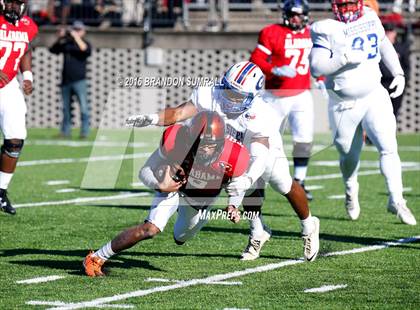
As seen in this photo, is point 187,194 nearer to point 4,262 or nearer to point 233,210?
point 233,210

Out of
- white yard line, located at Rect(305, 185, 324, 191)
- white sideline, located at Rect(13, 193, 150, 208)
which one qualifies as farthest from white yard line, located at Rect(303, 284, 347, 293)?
white yard line, located at Rect(305, 185, 324, 191)

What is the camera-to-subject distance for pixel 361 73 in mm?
8828

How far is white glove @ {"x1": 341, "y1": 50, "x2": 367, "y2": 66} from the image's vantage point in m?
8.72

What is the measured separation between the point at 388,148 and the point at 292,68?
102 inches

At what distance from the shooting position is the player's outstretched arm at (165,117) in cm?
640

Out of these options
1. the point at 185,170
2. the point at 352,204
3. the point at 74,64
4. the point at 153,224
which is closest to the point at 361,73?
the point at 352,204

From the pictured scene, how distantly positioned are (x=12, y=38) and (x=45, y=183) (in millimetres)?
3000

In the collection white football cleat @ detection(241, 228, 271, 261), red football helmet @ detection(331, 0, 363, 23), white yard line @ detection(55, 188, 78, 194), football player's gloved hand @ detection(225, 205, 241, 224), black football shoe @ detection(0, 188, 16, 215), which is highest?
red football helmet @ detection(331, 0, 363, 23)

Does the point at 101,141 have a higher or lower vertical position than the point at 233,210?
lower

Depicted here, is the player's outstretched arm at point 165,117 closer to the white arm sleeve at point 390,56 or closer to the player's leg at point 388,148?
the player's leg at point 388,148

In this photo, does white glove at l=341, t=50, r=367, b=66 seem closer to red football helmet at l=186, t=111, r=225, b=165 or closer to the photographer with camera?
red football helmet at l=186, t=111, r=225, b=165

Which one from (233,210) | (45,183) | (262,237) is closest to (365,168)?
(45,183)

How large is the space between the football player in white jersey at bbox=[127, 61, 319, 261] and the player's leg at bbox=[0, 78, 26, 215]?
3025 millimetres

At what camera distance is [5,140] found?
31.9ft
